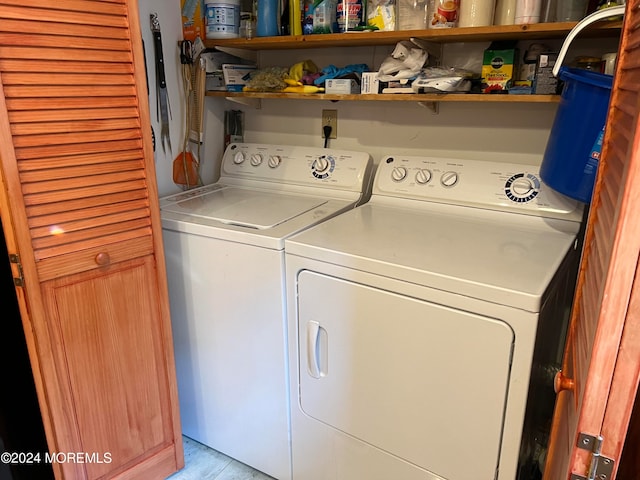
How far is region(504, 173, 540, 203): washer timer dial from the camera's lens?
159 cm

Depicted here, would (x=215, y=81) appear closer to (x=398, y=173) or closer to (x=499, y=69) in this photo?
(x=398, y=173)

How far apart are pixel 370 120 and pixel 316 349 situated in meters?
1.03

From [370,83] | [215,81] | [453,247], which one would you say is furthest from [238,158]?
[453,247]

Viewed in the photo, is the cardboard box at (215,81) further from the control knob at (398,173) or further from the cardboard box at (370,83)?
the control knob at (398,173)

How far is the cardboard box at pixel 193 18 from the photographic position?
2.03 m

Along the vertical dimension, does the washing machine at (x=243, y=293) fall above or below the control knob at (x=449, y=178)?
below

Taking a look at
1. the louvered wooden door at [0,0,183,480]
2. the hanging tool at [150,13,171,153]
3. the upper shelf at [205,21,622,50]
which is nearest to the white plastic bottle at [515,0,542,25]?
the upper shelf at [205,21,622,50]

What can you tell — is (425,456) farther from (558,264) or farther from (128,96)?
(128,96)

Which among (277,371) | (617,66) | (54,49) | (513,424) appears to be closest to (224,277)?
(277,371)

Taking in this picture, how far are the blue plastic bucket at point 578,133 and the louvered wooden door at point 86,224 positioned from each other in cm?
118

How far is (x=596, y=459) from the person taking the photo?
0.66m

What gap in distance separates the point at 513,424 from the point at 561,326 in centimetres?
51

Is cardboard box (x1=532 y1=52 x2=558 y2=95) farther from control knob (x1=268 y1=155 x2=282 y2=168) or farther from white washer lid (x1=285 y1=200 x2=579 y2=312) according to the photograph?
control knob (x1=268 y1=155 x2=282 y2=168)

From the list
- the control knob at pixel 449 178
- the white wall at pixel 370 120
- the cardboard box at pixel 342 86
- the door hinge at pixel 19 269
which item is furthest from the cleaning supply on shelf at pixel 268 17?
the door hinge at pixel 19 269
